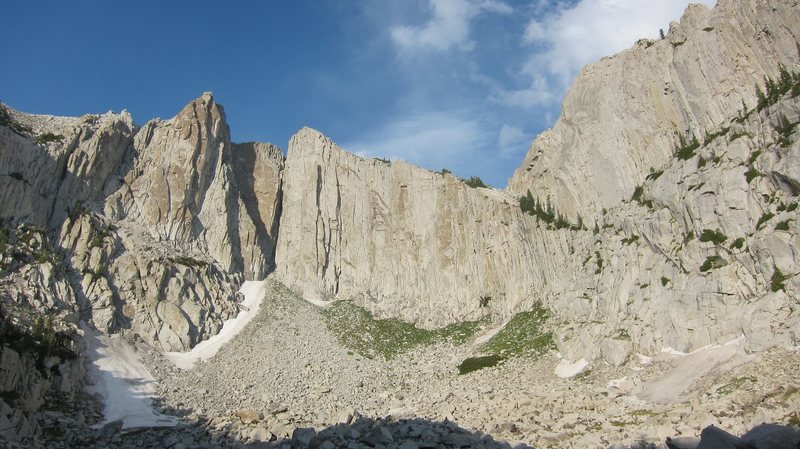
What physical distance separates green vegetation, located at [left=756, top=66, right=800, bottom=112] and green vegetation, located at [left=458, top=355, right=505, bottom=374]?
28.5 m

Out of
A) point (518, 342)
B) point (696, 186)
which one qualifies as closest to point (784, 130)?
point (696, 186)

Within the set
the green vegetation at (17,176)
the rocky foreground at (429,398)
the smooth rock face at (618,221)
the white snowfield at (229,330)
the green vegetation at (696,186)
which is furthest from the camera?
the green vegetation at (17,176)

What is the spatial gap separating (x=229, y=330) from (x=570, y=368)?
37908 mm

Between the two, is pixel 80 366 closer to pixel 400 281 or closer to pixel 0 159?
pixel 0 159

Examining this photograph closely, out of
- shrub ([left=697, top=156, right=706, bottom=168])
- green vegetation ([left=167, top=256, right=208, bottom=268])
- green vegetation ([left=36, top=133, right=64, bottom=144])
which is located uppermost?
green vegetation ([left=36, top=133, right=64, bottom=144])

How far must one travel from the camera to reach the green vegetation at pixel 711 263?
38719 mm

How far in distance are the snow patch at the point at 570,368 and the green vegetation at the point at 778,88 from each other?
23.2m

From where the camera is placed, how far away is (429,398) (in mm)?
43688

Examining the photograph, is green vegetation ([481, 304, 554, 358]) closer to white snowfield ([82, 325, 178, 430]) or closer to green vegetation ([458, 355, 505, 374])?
green vegetation ([458, 355, 505, 374])

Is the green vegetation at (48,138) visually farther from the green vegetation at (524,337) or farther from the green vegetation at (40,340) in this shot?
the green vegetation at (524,337)

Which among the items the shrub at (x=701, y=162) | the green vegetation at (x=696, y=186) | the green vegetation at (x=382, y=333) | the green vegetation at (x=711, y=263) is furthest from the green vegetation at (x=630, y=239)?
the green vegetation at (x=382, y=333)

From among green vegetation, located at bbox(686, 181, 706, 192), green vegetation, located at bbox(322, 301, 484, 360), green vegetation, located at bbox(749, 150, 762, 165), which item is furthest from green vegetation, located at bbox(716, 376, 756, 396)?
green vegetation, located at bbox(322, 301, 484, 360)

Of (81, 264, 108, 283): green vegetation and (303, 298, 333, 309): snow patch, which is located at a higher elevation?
(81, 264, 108, 283): green vegetation

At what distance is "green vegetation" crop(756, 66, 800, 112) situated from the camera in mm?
40344
